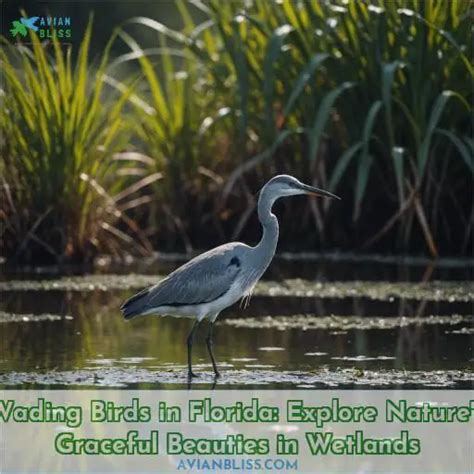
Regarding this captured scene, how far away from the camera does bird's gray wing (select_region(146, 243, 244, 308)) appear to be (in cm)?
794

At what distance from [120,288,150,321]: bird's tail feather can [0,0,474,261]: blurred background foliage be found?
11.3 feet

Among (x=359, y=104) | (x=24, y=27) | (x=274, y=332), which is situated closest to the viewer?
(x=274, y=332)

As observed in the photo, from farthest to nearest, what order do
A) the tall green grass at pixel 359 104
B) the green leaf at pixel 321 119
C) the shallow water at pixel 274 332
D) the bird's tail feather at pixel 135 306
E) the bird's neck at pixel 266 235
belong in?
the tall green grass at pixel 359 104, the green leaf at pixel 321 119, the bird's neck at pixel 266 235, the bird's tail feather at pixel 135 306, the shallow water at pixel 274 332

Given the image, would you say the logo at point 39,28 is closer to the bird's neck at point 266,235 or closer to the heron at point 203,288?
the bird's neck at point 266,235

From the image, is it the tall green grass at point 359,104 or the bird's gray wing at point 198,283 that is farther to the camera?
the tall green grass at point 359,104

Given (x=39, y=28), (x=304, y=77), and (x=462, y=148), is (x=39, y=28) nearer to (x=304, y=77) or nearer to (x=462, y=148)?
(x=304, y=77)

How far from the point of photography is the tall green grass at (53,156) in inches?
447

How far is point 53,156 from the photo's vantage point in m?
11.5

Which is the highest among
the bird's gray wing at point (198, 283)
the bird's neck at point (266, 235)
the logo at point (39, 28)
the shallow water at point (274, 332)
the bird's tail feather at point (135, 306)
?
the logo at point (39, 28)

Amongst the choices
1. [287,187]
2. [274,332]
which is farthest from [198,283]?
[274,332]

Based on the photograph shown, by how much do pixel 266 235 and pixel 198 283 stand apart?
1.89 feet

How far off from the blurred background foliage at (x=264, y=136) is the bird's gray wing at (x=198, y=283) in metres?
3.19

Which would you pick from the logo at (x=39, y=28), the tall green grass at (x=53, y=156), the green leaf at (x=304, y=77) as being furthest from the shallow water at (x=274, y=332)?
the logo at (x=39, y=28)

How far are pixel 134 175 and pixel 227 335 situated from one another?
15.1 ft
